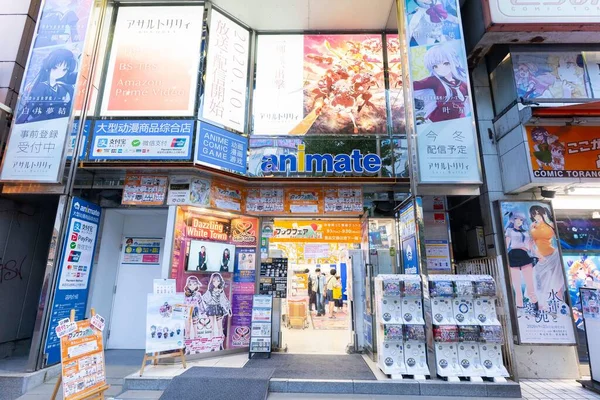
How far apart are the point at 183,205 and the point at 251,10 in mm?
4316

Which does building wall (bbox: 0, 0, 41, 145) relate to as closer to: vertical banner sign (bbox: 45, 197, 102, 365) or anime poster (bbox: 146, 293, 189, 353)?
vertical banner sign (bbox: 45, 197, 102, 365)

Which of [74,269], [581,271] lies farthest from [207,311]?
[581,271]

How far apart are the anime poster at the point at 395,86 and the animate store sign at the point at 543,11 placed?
175 cm

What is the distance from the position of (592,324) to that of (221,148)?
6.25 metres

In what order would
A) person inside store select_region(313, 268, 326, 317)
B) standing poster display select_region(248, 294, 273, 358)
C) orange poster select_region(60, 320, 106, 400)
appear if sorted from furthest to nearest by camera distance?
person inside store select_region(313, 268, 326, 317), standing poster display select_region(248, 294, 273, 358), orange poster select_region(60, 320, 106, 400)

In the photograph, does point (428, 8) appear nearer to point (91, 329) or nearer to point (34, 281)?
point (91, 329)

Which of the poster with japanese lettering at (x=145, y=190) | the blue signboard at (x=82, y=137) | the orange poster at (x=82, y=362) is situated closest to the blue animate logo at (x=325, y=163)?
the poster with japanese lettering at (x=145, y=190)

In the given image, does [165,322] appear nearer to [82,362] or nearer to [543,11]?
[82,362]

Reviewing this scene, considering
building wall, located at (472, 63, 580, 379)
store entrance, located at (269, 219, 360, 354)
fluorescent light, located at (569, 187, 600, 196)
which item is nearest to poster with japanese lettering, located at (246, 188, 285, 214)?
store entrance, located at (269, 219, 360, 354)

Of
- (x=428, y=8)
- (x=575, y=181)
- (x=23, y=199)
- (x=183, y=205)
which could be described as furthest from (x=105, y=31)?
(x=575, y=181)

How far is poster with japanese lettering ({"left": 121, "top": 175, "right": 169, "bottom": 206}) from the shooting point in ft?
17.3

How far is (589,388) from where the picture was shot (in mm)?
4039

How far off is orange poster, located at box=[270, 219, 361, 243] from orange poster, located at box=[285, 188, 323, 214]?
0.64m

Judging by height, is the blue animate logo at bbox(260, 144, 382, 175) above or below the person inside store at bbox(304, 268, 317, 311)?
above
